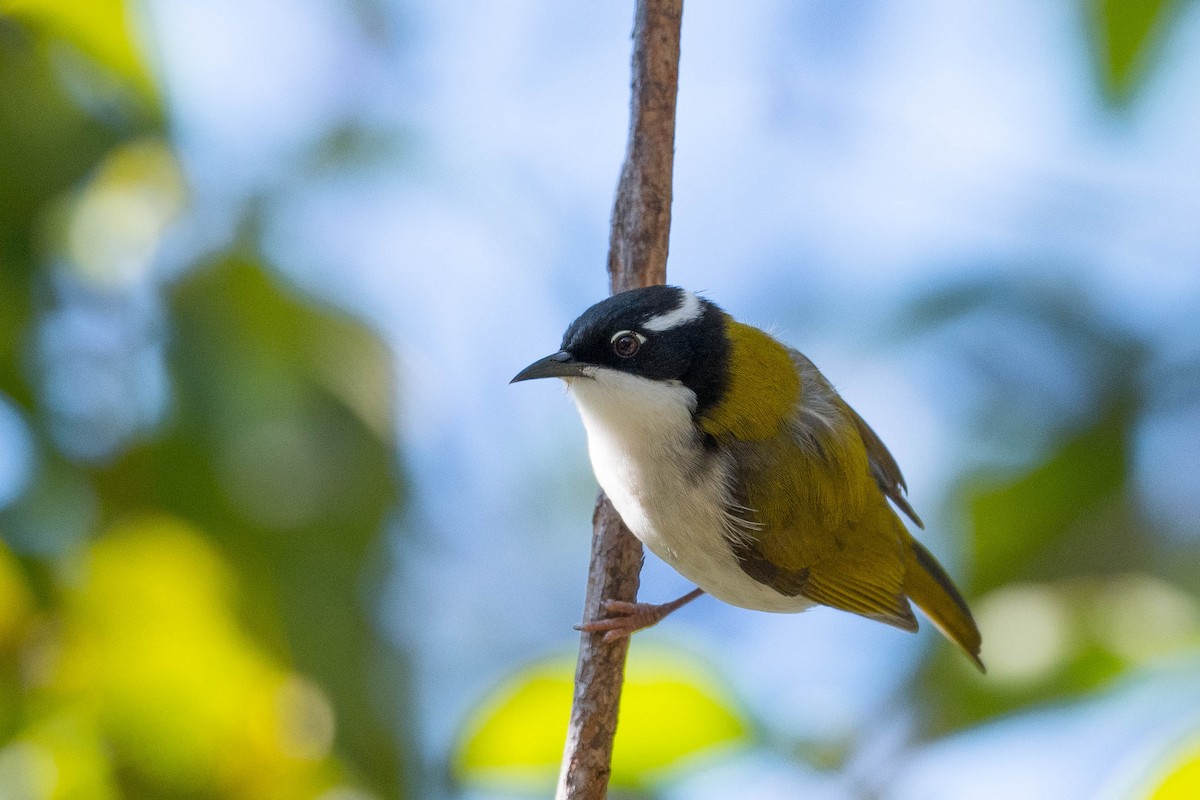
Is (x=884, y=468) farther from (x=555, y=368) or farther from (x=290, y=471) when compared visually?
(x=290, y=471)

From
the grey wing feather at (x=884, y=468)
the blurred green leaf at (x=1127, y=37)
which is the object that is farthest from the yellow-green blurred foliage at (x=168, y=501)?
the blurred green leaf at (x=1127, y=37)

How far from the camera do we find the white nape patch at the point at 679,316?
280 centimetres

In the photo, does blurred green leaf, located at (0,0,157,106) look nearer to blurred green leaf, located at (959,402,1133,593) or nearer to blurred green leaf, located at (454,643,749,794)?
blurred green leaf, located at (454,643,749,794)

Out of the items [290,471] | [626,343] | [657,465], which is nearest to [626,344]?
[626,343]

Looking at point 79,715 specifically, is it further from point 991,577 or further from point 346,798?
point 991,577

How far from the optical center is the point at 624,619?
2.78 metres

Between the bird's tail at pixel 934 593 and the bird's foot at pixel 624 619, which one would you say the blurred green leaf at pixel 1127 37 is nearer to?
the bird's tail at pixel 934 593

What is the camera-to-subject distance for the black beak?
108 inches

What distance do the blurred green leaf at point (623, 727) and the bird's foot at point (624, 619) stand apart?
0.23 feet

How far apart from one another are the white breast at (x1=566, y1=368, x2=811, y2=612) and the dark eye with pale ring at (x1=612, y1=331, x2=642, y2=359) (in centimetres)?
5

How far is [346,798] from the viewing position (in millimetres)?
→ 2693

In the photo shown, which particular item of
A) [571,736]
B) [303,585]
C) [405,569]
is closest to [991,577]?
[571,736]

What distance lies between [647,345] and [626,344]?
58mm

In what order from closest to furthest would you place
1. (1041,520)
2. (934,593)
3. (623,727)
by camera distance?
(623,727) < (1041,520) < (934,593)
